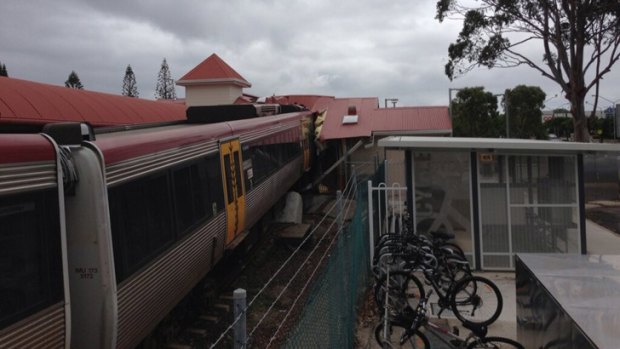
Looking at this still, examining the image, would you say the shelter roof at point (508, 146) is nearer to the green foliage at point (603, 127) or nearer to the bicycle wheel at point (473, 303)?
the bicycle wheel at point (473, 303)

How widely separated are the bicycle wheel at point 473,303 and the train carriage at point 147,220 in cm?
340

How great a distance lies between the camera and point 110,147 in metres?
4.84

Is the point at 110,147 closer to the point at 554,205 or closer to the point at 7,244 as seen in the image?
the point at 7,244

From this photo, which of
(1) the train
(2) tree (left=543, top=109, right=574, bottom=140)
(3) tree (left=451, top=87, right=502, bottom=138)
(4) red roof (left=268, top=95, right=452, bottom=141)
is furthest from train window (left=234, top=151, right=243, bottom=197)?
(2) tree (left=543, top=109, right=574, bottom=140)

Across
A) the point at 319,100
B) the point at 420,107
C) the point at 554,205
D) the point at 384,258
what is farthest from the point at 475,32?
the point at 384,258

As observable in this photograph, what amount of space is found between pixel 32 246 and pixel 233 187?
4.85m

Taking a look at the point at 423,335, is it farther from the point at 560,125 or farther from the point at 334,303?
the point at 560,125

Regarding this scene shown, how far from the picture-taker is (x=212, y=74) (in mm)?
33844

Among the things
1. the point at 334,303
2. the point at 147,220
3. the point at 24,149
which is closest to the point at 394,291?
the point at 334,303

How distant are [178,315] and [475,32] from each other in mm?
21141

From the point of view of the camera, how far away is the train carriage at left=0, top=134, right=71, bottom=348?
356cm

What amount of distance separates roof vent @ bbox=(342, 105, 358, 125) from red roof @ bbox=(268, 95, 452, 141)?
141 mm

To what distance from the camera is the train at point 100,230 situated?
3.67 meters

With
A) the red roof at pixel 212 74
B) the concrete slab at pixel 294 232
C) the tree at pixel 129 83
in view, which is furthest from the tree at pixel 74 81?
the concrete slab at pixel 294 232
